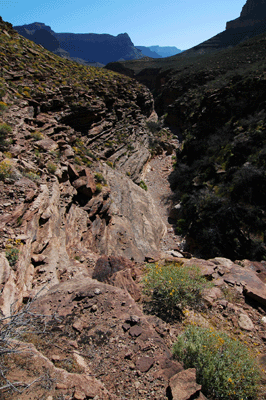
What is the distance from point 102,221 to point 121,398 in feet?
27.5

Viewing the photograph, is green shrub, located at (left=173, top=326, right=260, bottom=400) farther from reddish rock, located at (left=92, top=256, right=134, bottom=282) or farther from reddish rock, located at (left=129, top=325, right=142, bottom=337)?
reddish rock, located at (left=92, top=256, right=134, bottom=282)

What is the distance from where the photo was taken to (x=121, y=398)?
234 cm

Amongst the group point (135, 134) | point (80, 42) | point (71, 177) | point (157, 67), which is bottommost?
point (71, 177)

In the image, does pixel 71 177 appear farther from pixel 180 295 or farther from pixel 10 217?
pixel 180 295

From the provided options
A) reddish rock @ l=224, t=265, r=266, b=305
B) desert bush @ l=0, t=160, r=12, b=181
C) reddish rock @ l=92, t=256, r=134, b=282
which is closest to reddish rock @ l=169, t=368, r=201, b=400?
reddish rock @ l=224, t=265, r=266, b=305

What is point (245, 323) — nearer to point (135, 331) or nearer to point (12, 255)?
point (135, 331)

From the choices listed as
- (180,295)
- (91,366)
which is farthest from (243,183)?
(91,366)

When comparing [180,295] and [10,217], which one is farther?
[10,217]

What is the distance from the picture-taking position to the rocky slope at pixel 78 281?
2.40 m

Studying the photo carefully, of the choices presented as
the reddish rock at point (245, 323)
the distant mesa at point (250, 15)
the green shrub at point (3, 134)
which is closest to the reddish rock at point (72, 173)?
the green shrub at point (3, 134)

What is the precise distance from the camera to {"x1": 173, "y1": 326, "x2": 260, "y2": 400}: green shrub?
99.5 inches

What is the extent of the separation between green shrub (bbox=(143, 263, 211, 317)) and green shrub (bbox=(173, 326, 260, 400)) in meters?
0.99

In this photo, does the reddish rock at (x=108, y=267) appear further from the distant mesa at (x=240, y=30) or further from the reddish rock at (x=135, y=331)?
the distant mesa at (x=240, y=30)

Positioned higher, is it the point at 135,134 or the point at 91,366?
the point at 135,134
